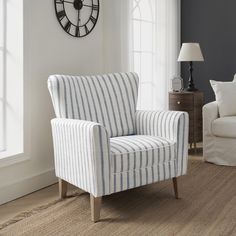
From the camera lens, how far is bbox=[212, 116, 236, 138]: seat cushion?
12.1 ft

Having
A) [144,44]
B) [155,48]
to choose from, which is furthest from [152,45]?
[144,44]

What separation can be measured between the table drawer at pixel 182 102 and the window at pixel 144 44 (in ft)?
1.23

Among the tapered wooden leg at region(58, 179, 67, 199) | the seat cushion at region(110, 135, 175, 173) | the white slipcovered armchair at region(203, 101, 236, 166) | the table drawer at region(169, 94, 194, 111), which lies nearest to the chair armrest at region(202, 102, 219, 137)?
the white slipcovered armchair at region(203, 101, 236, 166)

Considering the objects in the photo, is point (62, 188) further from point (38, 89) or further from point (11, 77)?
point (11, 77)

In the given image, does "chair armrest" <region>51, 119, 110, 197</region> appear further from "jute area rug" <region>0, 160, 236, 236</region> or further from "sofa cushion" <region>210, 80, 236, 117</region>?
"sofa cushion" <region>210, 80, 236, 117</region>

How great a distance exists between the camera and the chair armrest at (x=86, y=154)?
2.32 meters

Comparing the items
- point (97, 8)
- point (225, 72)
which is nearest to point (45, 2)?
point (97, 8)

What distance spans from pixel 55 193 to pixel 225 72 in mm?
3064

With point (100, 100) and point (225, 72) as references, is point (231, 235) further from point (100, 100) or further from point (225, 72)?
point (225, 72)

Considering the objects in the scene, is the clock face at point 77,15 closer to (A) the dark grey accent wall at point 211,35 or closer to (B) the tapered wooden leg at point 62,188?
(B) the tapered wooden leg at point 62,188

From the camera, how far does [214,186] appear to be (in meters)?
3.12

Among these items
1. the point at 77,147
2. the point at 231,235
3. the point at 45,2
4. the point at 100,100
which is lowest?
the point at 231,235

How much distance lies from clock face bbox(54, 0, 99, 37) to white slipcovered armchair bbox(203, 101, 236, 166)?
1.36 m

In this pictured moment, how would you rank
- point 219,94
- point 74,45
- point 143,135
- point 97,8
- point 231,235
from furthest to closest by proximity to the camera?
point 219,94
point 97,8
point 74,45
point 143,135
point 231,235
